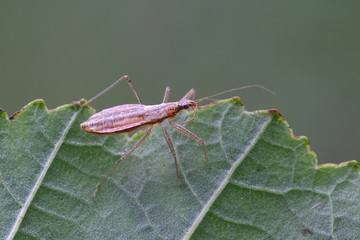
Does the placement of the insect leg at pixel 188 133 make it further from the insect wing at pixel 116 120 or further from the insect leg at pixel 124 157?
→ the insect wing at pixel 116 120

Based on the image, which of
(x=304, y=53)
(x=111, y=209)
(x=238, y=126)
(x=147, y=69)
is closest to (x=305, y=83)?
(x=304, y=53)

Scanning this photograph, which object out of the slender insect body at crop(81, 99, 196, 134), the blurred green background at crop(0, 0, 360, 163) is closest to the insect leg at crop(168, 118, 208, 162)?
the slender insect body at crop(81, 99, 196, 134)

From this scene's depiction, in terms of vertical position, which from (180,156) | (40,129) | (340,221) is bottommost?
(340,221)

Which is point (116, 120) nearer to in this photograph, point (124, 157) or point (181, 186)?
point (124, 157)

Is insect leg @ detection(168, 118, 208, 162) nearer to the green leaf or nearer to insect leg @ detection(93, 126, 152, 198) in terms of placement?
the green leaf

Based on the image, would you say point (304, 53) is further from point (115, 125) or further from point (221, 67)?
point (115, 125)
